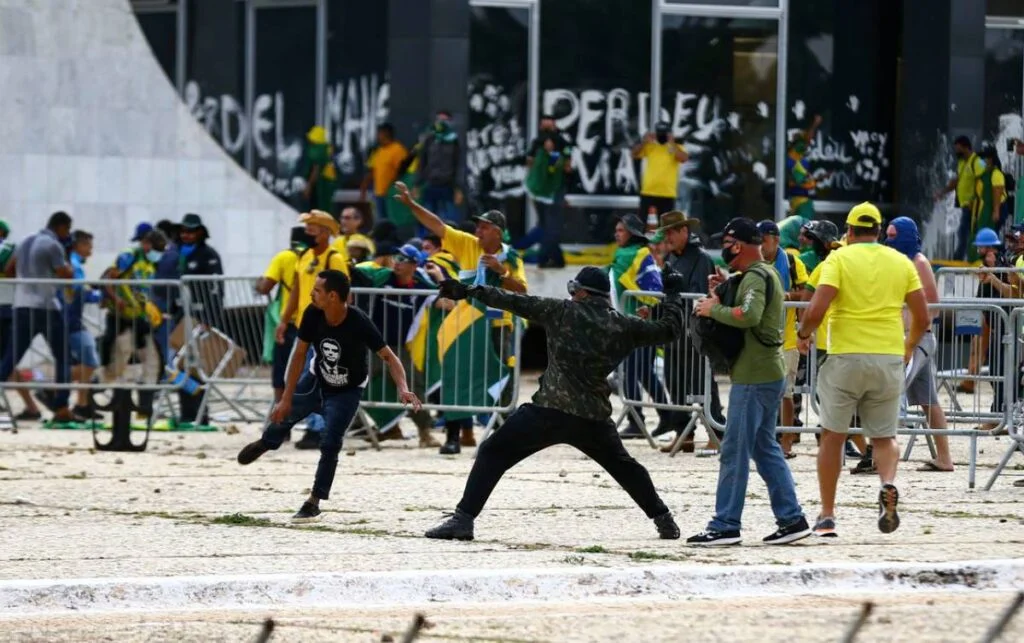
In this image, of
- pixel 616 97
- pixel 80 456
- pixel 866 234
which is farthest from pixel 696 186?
pixel 866 234

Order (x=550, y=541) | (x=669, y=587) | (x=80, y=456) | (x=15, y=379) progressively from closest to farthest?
(x=669, y=587), (x=550, y=541), (x=80, y=456), (x=15, y=379)

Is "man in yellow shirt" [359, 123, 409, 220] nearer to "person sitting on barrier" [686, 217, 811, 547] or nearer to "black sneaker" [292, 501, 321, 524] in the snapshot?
"black sneaker" [292, 501, 321, 524]

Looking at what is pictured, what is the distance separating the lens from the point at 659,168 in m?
24.1

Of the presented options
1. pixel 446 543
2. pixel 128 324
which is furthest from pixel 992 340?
pixel 128 324

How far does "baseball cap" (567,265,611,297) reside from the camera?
1059cm

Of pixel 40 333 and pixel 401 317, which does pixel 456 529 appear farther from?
pixel 40 333

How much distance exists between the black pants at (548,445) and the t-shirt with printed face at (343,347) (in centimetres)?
135

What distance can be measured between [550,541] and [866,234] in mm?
2226

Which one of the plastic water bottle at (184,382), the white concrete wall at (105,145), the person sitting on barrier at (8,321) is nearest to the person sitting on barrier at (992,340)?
the plastic water bottle at (184,382)

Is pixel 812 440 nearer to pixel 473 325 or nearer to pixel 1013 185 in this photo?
pixel 473 325

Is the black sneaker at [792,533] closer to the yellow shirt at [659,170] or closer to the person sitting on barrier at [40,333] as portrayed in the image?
the person sitting on barrier at [40,333]

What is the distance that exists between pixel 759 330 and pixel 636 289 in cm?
592

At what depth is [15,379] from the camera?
18.8 metres

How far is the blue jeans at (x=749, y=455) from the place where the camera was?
34.0 feet
